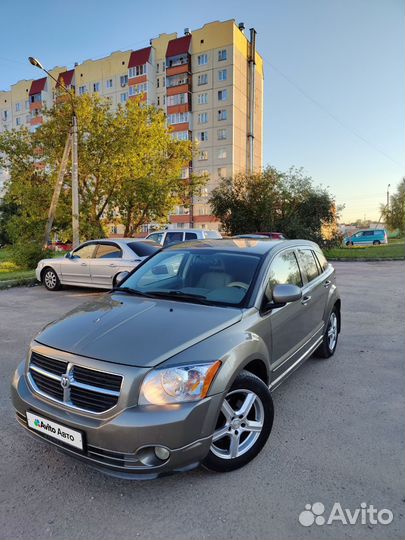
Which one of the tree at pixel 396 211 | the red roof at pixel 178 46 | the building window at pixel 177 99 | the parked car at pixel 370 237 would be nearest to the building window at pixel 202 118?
the building window at pixel 177 99

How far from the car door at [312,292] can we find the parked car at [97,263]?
204 inches

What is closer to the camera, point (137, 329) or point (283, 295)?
point (137, 329)

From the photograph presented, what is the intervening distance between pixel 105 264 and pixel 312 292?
641 centimetres

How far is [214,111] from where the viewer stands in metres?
46.2

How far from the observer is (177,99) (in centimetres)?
4841

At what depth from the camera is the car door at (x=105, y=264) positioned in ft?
30.1

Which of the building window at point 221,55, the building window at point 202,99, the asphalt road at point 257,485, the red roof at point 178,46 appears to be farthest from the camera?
the red roof at point 178,46

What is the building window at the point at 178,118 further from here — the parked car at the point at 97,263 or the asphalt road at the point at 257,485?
the asphalt road at the point at 257,485

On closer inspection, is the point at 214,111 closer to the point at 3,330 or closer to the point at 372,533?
the point at 3,330

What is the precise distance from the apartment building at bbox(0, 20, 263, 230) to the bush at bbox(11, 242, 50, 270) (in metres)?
29.6

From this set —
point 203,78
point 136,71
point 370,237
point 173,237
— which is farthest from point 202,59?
point 173,237

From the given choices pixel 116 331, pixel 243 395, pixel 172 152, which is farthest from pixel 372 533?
pixel 172 152

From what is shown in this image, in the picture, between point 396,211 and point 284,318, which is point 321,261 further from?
point 396,211

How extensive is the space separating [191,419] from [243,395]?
0.60 metres
